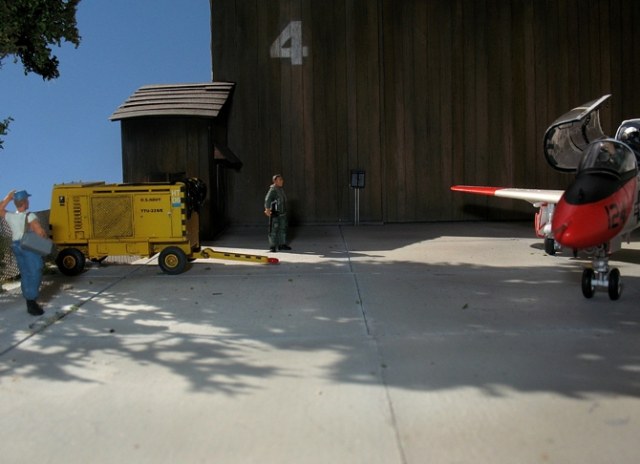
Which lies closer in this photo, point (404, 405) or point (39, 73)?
point (404, 405)

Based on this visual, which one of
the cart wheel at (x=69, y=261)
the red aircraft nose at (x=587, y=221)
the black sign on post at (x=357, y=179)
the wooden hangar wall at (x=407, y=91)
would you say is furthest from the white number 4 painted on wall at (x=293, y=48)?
the red aircraft nose at (x=587, y=221)

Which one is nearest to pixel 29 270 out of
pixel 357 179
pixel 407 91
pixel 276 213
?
pixel 276 213

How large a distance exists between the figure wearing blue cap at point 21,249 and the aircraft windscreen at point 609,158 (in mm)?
6039

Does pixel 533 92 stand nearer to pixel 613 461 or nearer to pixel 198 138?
pixel 198 138

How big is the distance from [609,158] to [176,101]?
9.49 m

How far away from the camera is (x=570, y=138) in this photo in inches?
436

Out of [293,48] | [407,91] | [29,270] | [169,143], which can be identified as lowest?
[29,270]

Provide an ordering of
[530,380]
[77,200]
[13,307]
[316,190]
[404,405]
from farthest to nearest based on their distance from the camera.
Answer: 1. [316,190]
2. [77,200]
3. [13,307]
4. [530,380]
5. [404,405]

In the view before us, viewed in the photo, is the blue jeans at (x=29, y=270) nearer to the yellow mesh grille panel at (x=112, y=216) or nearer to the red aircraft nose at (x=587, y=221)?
the yellow mesh grille panel at (x=112, y=216)

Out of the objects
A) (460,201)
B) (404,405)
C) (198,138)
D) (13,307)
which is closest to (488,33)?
(460,201)

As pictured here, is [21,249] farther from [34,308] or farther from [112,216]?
[112,216]

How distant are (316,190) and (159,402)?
12603 millimetres

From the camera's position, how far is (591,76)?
58.6 feet

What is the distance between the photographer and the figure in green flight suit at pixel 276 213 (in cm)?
1262
